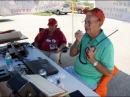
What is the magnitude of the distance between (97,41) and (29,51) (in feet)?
4.55

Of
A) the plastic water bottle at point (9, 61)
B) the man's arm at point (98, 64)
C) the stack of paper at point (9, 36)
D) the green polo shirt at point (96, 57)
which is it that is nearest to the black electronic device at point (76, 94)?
the man's arm at point (98, 64)

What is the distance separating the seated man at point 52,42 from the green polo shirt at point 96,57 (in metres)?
1.76

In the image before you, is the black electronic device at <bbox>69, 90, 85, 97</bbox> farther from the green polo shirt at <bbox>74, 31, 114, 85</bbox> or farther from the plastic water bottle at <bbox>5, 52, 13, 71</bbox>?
the plastic water bottle at <bbox>5, 52, 13, 71</bbox>

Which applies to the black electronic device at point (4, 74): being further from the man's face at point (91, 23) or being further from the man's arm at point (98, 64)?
the man's face at point (91, 23)

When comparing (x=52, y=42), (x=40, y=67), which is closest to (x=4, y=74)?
(x=40, y=67)

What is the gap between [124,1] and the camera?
4.12 metres

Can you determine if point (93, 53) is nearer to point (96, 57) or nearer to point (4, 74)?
point (96, 57)

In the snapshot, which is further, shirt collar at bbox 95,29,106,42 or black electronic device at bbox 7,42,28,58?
black electronic device at bbox 7,42,28,58

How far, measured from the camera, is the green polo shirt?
2.96 m

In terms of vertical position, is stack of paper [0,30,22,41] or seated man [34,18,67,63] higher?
stack of paper [0,30,22,41]

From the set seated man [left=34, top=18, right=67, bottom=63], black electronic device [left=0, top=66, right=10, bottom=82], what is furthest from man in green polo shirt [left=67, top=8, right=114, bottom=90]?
seated man [left=34, top=18, right=67, bottom=63]

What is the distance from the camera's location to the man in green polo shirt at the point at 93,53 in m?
2.93

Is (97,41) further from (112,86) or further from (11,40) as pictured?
(112,86)

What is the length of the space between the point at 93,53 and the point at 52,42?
243cm
